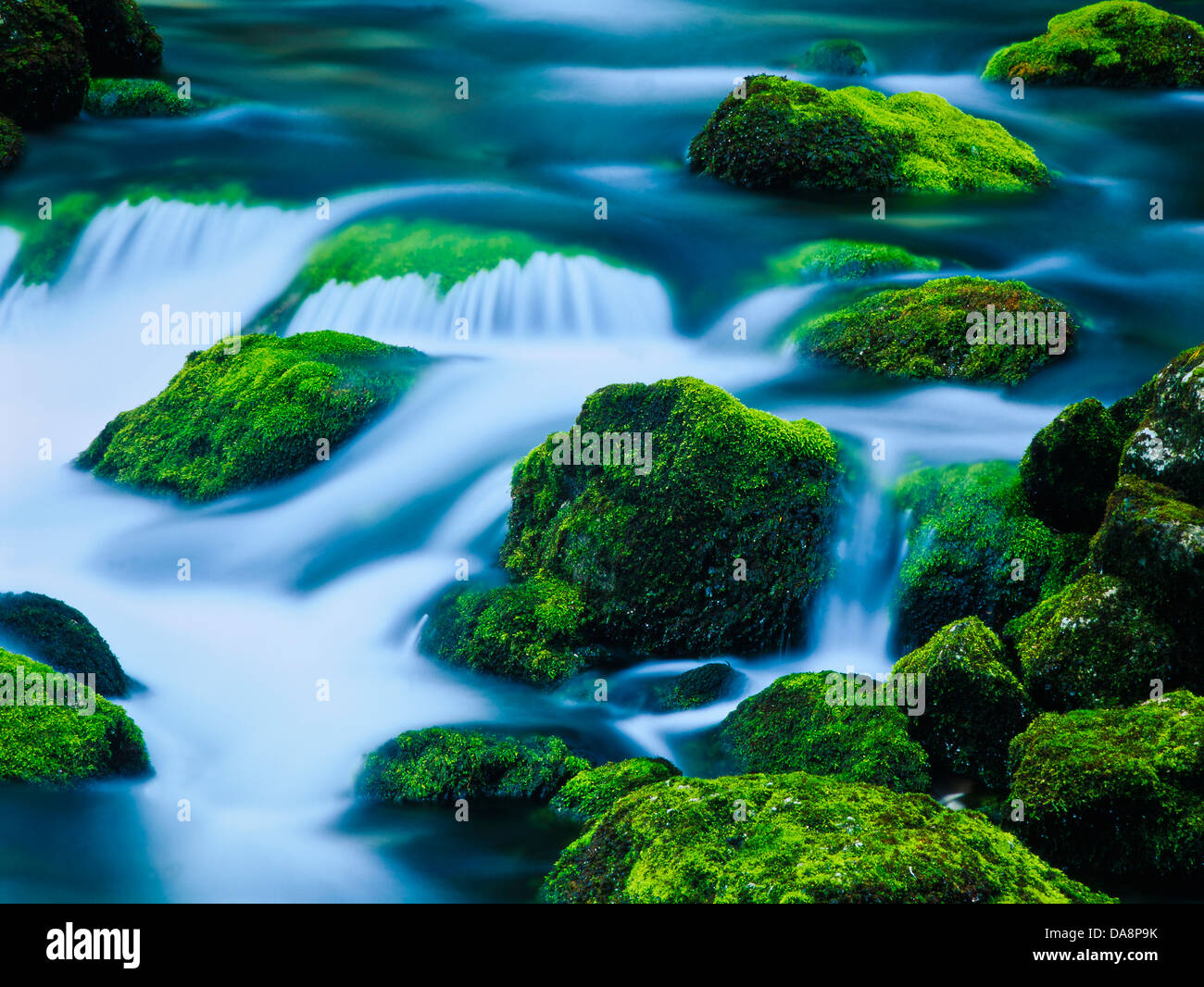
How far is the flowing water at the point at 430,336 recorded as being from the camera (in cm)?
710

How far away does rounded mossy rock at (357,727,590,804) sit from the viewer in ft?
22.9

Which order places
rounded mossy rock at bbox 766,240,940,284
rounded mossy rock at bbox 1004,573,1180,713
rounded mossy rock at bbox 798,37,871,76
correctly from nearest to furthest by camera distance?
rounded mossy rock at bbox 1004,573,1180,713 → rounded mossy rock at bbox 766,240,940,284 → rounded mossy rock at bbox 798,37,871,76

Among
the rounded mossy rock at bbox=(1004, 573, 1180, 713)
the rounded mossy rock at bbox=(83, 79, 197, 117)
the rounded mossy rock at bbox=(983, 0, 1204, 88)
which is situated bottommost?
the rounded mossy rock at bbox=(1004, 573, 1180, 713)

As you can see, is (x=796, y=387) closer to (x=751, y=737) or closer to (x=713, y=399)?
(x=713, y=399)

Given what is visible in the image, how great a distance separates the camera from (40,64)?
16609 millimetres

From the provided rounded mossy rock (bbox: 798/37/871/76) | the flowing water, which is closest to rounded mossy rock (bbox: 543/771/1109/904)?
the flowing water

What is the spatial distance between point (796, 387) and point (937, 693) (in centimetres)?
479

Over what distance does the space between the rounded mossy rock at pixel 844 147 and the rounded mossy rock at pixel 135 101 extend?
7.21 meters

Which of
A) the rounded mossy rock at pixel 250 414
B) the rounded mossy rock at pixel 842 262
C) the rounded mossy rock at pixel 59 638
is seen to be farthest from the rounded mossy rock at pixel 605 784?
the rounded mossy rock at pixel 842 262

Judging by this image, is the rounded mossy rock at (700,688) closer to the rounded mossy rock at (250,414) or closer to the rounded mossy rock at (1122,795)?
the rounded mossy rock at (1122,795)

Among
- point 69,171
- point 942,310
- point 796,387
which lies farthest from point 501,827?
point 69,171

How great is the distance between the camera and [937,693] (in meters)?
6.77

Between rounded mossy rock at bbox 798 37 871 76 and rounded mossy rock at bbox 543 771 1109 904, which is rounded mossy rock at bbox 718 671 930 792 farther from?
rounded mossy rock at bbox 798 37 871 76

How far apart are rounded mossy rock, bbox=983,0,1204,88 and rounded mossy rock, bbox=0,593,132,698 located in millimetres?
15869
